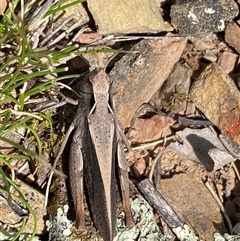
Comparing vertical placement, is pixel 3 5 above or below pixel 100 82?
above

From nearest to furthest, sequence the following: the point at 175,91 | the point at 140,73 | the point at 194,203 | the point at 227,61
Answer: the point at 194,203
the point at 140,73
the point at 175,91
the point at 227,61

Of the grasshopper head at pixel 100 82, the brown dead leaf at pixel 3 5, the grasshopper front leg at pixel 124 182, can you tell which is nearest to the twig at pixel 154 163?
the grasshopper front leg at pixel 124 182

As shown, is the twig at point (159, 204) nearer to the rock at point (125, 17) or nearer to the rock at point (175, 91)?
the rock at point (175, 91)

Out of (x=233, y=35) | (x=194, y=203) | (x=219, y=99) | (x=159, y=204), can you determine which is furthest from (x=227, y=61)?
(x=159, y=204)

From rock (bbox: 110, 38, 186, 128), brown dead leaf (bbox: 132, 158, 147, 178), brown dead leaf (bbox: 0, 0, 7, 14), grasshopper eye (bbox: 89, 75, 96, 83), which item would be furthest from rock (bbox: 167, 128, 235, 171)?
brown dead leaf (bbox: 0, 0, 7, 14)

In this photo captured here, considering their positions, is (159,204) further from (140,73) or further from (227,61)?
(227,61)

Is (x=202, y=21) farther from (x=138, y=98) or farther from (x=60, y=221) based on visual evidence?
(x=60, y=221)
